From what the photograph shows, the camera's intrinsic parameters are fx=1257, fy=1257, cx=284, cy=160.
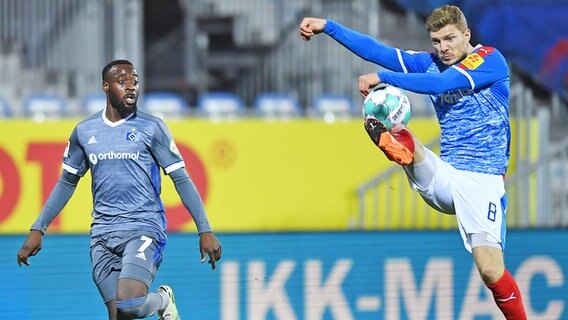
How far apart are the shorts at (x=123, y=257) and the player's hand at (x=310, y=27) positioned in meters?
1.40

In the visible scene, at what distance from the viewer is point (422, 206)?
42.4 feet

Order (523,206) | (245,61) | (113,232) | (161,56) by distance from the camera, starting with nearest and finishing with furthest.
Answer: (113,232) → (523,206) → (245,61) → (161,56)

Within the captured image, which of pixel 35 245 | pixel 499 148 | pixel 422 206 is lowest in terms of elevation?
pixel 422 206

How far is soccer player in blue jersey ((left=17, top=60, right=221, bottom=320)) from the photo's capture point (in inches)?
272

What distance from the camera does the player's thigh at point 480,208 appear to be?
718 centimetres

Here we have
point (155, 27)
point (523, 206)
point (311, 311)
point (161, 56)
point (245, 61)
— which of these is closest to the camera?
point (311, 311)

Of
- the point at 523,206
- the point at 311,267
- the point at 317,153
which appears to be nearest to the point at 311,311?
the point at 311,267

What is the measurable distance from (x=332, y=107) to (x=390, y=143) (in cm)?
694

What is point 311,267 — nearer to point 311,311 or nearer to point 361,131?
point 311,311

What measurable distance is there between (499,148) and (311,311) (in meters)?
1.70

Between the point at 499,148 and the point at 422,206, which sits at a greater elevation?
the point at 499,148

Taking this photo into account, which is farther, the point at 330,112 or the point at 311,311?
the point at 330,112

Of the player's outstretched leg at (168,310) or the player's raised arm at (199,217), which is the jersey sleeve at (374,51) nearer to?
the player's raised arm at (199,217)

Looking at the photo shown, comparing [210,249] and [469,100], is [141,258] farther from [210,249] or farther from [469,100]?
[469,100]
